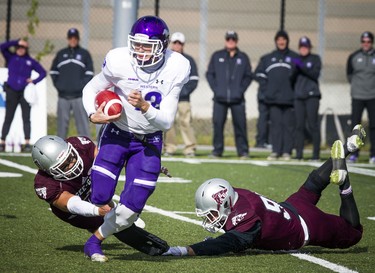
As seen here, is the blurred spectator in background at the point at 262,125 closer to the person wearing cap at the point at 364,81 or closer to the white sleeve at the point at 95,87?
the person wearing cap at the point at 364,81

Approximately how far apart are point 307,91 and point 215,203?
835 cm

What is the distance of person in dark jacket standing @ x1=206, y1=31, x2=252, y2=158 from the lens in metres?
14.6

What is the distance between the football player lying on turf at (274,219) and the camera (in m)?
6.42

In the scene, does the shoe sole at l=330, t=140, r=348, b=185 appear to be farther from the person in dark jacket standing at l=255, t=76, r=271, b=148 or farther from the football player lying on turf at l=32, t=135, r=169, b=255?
the person in dark jacket standing at l=255, t=76, r=271, b=148

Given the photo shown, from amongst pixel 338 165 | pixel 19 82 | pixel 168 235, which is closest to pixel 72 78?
pixel 19 82

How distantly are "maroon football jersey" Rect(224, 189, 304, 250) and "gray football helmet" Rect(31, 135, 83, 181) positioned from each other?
117 cm

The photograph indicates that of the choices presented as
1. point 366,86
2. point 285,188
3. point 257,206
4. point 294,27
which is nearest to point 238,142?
point 366,86

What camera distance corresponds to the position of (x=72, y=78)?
14633 millimetres

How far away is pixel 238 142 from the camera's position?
14.9 meters

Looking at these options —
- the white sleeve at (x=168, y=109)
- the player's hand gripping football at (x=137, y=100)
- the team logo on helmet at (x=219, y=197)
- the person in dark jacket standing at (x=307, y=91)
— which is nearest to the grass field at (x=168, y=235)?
the team logo on helmet at (x=219, y=197)

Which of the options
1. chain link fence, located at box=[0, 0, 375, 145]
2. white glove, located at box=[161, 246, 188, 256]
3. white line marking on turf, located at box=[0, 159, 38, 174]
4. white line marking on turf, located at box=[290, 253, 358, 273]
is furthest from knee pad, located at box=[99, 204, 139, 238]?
chain link fence, located at box=[0, 0, 375, 145]

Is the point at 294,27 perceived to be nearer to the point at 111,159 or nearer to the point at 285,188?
the point at 285,188

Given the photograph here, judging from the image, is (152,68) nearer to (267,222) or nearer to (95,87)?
(95,87)

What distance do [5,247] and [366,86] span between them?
29.4ft
